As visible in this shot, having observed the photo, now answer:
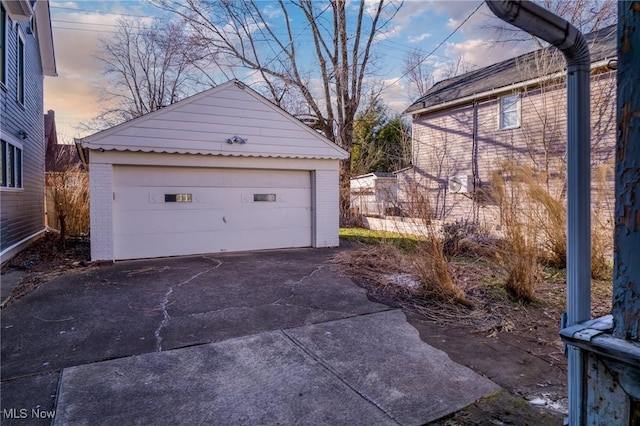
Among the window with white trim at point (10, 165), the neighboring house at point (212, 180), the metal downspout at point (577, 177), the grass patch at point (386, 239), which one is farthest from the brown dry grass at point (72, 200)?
the metal downspout at point (577, 177)

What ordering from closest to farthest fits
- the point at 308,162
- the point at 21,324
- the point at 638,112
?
1. the point at 638,112
2. the point at 21,324
3. the point at 308,162

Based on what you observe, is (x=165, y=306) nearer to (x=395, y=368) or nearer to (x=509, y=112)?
(x=395, y=368)

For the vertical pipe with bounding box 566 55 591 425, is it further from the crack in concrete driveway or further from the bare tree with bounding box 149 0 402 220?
the bare tree with bounding box 149 0 402 220

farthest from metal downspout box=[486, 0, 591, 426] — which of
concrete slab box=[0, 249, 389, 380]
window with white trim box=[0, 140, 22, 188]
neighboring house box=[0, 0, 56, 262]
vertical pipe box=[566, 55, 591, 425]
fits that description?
window with white trim box=[0, 140, 22, 188]

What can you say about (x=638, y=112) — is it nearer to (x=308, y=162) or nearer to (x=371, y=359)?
(x=371, y=359)

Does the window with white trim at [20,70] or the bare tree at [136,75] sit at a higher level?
the bare tree at [136,75]

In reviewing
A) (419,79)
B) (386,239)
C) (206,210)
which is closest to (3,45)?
(206,210)

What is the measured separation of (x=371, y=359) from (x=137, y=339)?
7.68 feet

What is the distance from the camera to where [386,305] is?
4953 millimetres

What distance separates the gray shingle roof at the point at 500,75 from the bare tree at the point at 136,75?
12.6m

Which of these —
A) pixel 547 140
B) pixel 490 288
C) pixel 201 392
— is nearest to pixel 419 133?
pixel 547 140

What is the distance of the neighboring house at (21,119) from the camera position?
24.0 feet

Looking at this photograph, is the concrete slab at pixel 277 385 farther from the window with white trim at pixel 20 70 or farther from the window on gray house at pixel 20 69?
the window on gray house at pixel 20 69

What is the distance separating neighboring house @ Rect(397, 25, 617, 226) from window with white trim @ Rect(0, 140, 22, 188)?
820 cm
